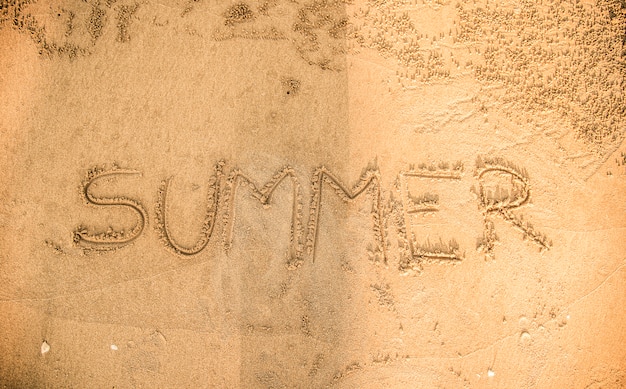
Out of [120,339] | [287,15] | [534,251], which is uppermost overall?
[287,15]

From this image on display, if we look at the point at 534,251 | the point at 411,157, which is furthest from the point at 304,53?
the point at 534,251

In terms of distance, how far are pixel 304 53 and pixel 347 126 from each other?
24.5 inches

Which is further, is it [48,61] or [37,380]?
[48,61]

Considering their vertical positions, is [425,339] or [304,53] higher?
[304,53]

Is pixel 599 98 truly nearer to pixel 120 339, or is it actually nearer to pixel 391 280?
pixel 391 280

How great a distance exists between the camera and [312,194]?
275cm

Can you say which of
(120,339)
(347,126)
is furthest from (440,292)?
(120,339)

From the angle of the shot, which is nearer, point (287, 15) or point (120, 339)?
point (120, 339)

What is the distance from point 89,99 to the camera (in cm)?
280

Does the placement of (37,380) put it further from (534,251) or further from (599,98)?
(599,98)

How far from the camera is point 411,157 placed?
280cm

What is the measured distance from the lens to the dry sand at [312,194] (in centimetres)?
267

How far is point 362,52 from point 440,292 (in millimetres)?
1812

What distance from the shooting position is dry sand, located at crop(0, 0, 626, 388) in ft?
8.77
